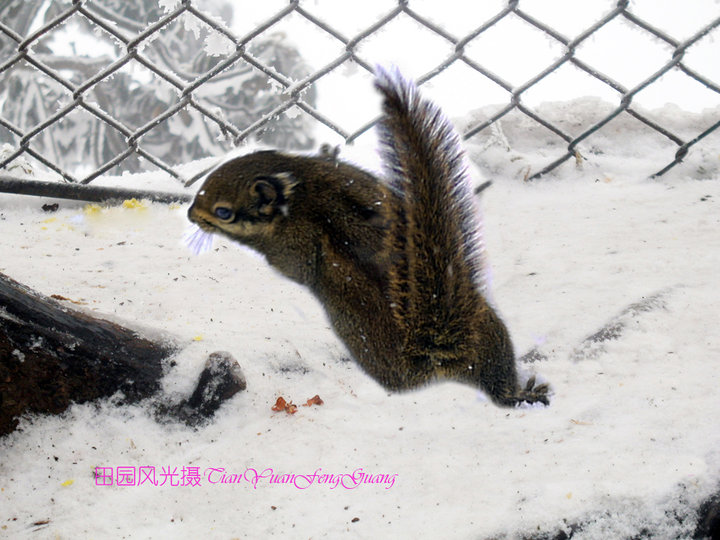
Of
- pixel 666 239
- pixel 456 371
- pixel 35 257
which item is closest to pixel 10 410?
pixel 35 257

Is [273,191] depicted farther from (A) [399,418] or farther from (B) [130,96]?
(B) [130,96]

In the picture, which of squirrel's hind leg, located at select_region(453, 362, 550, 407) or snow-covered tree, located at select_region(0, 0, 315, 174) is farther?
snow-covered tree, located at select_region(0, 0, 315, 174)

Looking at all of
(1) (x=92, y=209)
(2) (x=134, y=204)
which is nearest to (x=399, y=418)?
(2) (x=134, y=204)

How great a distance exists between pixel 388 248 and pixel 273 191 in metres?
0.14

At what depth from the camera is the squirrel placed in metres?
0.75

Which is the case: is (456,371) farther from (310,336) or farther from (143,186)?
(143,186)

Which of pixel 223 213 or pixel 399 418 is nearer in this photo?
pixel 223 213

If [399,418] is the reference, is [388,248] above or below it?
above

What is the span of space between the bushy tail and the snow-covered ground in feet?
0.79

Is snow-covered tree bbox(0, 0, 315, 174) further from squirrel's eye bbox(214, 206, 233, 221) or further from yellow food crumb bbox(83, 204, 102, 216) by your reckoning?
squirrel's eye bbox(214, 206, 233, 221)

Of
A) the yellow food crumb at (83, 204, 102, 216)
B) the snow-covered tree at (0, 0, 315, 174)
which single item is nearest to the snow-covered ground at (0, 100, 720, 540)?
the yellow food crumb at (83, 204, 102, 216)

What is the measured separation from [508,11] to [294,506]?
45.5 inches

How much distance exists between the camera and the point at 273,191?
807mm

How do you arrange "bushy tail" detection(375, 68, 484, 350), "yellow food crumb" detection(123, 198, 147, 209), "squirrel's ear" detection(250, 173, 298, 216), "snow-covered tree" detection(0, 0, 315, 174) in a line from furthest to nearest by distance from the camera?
"snow-covered tree" detection(0, 0, 315, 174), "yellow food crumb" detection(123, 198, 147, 209), "squirrel's ear" detection(250, 173, 298, 216), "bushy tail" detection(375, 68, 484, 350)
